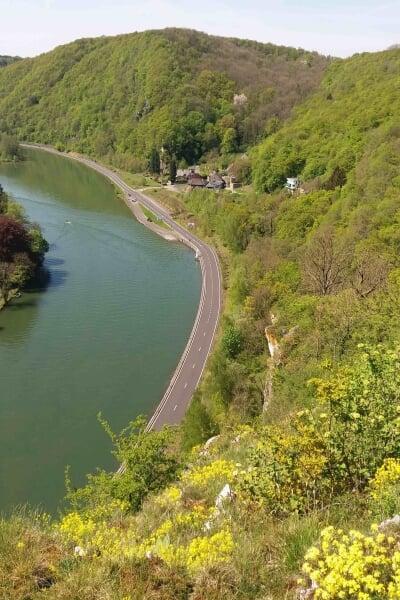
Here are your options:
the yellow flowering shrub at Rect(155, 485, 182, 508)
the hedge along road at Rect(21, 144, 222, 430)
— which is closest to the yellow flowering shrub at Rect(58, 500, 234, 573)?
the yellow flowering shrub at Rect(155, 485, 182, 508)

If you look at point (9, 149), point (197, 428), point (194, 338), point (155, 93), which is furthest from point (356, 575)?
point (155, 93)

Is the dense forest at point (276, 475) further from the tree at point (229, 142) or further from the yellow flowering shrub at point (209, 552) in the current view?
the tree at point (229, 142)

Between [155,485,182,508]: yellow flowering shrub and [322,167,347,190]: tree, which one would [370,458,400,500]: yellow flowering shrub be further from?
[322,167,347,190]: tree

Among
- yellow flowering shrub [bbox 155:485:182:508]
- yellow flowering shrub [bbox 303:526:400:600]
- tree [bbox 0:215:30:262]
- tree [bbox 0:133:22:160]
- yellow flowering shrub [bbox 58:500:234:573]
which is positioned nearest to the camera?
yellow flowering shrub [bbox 303:526:400:600]

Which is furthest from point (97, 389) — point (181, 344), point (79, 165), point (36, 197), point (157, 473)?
point (79, 165)

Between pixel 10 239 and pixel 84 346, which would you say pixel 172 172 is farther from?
pixel 84 346

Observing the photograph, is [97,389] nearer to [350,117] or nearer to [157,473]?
[157,473]

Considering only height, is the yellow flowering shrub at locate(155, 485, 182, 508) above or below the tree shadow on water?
above
